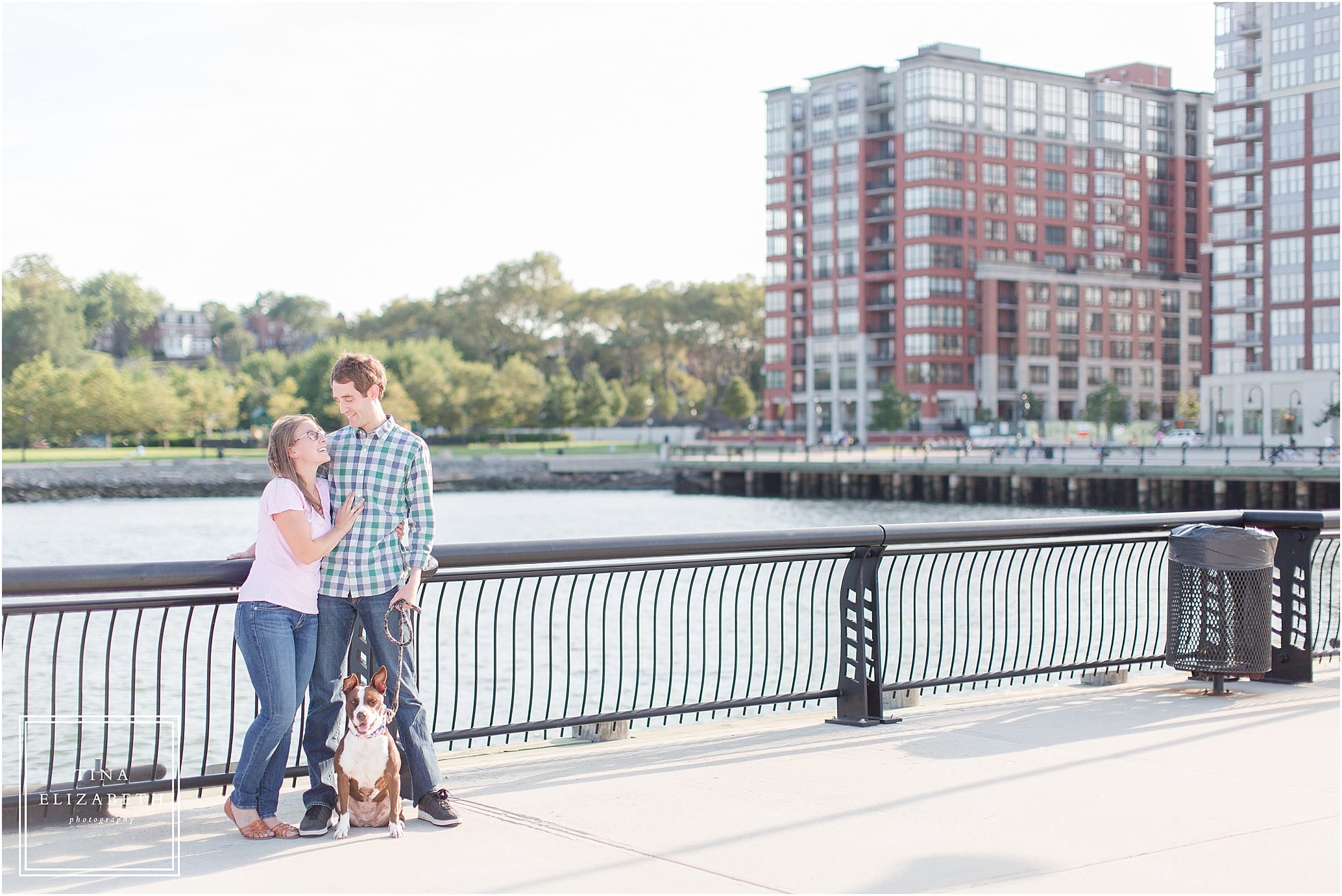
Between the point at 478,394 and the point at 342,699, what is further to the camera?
the point at 478,394

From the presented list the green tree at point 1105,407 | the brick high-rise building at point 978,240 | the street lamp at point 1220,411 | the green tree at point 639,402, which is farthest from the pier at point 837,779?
the green tree at point 639,402

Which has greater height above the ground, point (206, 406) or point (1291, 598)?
point (206, 406)

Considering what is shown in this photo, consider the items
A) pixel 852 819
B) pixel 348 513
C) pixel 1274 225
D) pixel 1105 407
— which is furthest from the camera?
pixel 1105 407

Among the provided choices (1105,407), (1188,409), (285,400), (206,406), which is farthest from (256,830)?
(1188,409)

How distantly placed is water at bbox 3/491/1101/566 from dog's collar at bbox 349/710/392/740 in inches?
1578

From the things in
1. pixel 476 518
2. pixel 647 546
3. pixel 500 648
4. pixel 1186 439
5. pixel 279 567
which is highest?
pixel 279 567

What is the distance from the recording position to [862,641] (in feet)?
27.0

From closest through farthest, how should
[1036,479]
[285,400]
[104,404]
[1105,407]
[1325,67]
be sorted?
[1036,479] < [1325,67] < [104,404] < [1105,407] < [285,400]

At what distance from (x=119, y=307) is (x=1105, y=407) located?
126293 millimetres

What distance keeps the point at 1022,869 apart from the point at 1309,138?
95.1 m

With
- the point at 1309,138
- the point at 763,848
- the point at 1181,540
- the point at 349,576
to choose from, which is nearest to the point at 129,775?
the point at 349,576

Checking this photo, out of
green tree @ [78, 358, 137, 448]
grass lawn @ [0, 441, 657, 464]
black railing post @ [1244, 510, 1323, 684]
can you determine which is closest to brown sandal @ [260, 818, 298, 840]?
black railing post @ [1244, 510, 1323, 684]

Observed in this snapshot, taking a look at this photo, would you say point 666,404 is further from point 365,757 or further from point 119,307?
point 365,757

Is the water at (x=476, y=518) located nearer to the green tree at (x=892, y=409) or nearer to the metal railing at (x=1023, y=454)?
the metal railing at (x=1023, y=454)
